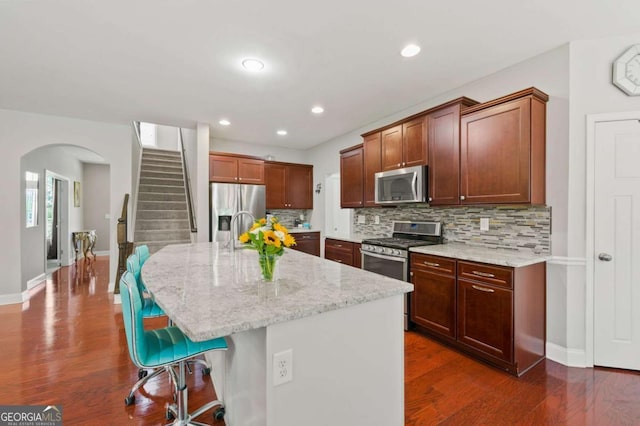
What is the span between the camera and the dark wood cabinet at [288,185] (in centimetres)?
579

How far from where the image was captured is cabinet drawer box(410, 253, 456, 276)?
2.69 meters

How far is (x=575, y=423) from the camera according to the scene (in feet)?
5.81

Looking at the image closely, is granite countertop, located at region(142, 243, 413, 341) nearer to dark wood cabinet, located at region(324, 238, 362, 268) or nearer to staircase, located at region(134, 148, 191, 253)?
dark wood cabinet, located at region(324, 238, 362, 268)

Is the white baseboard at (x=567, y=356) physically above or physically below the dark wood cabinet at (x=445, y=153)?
below

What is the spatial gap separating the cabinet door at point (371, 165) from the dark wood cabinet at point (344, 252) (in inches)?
26.7

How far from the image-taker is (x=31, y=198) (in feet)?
15.8

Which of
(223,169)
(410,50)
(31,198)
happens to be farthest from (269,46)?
(31,198)

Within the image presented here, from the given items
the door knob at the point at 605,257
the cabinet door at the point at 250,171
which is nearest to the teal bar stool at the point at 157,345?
the door knob at the point at 605,257

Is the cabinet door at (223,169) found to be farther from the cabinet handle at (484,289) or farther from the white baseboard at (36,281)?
the cabinet handle at (484,289)

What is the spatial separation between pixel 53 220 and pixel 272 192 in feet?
17.3

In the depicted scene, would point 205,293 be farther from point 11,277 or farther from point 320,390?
point 11,277

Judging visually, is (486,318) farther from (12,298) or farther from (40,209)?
(40,209)

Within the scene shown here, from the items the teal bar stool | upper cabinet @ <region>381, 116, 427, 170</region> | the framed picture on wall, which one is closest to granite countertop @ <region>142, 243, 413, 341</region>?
the teal bar stool

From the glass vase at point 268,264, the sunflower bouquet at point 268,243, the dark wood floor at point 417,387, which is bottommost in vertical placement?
the dark wood floor at point 417,387
